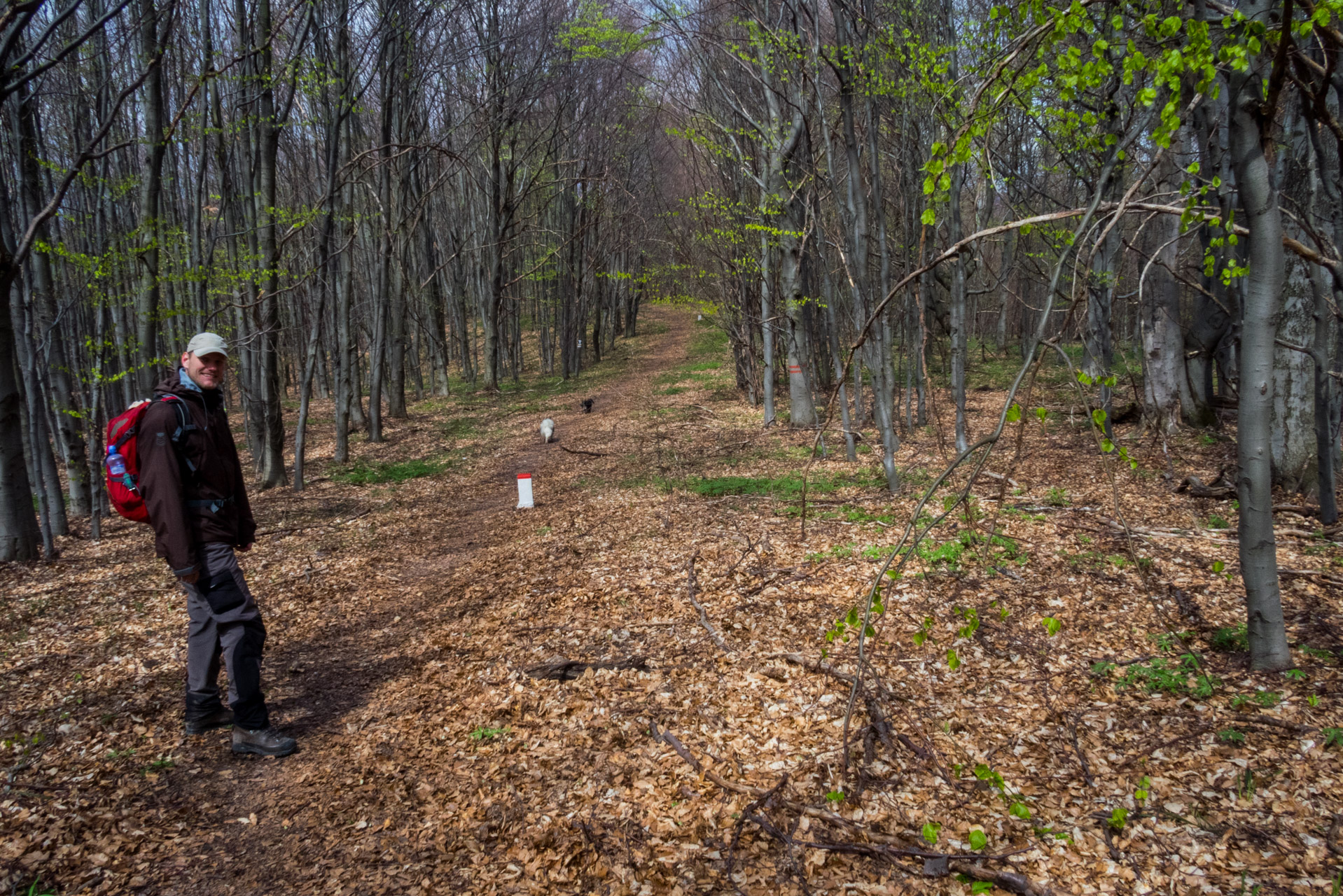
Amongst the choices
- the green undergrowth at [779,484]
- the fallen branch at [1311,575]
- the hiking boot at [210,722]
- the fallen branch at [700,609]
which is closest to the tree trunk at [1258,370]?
the fallen branch at [1311,575]

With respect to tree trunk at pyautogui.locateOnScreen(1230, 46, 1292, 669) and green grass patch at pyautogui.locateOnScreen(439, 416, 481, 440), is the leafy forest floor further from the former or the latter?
green grass patch at pyautogui.locateOnScreen(439, 416, 481, 440)

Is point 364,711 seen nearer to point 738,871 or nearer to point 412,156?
point 738,871

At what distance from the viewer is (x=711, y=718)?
4117 mm

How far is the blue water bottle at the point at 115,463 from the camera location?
12.4 ft

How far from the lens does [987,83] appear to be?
9.59 ft

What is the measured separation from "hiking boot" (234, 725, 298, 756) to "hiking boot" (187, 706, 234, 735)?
0.47 feet

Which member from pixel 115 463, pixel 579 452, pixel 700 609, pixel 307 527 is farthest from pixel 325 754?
pixel 579 452

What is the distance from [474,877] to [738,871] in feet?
3.56

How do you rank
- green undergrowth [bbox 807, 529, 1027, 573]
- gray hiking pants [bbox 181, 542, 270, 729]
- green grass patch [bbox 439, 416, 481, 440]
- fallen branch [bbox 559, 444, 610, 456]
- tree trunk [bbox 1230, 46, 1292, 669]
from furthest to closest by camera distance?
green grass patch [bbox 439, 416, 481, 440]
fallen branch [bbox 559, 444, 610, 456]
green undergrowth [bbox 807, 529, 1027, 573]
gray hiking pants [bbox 181, 542, 270, 729]
tree trunk [bbox 1230, 46, 1292, 669]

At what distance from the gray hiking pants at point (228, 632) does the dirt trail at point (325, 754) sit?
318 mm

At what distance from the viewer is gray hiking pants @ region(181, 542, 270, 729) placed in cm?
385

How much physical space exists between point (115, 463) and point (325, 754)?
1852mm

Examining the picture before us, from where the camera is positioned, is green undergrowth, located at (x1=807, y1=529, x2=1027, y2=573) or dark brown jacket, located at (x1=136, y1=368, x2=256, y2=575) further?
green undergrowth, located at (x1=807, y1=529, x2=1027, y2=573)

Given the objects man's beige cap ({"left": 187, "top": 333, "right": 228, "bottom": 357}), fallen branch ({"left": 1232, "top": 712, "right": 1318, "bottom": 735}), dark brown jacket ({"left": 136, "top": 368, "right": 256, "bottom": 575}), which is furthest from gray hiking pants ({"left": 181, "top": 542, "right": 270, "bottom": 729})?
fallen branch ({"left": 1232, "top": 712, "right": 1318, "bottom": 735})
